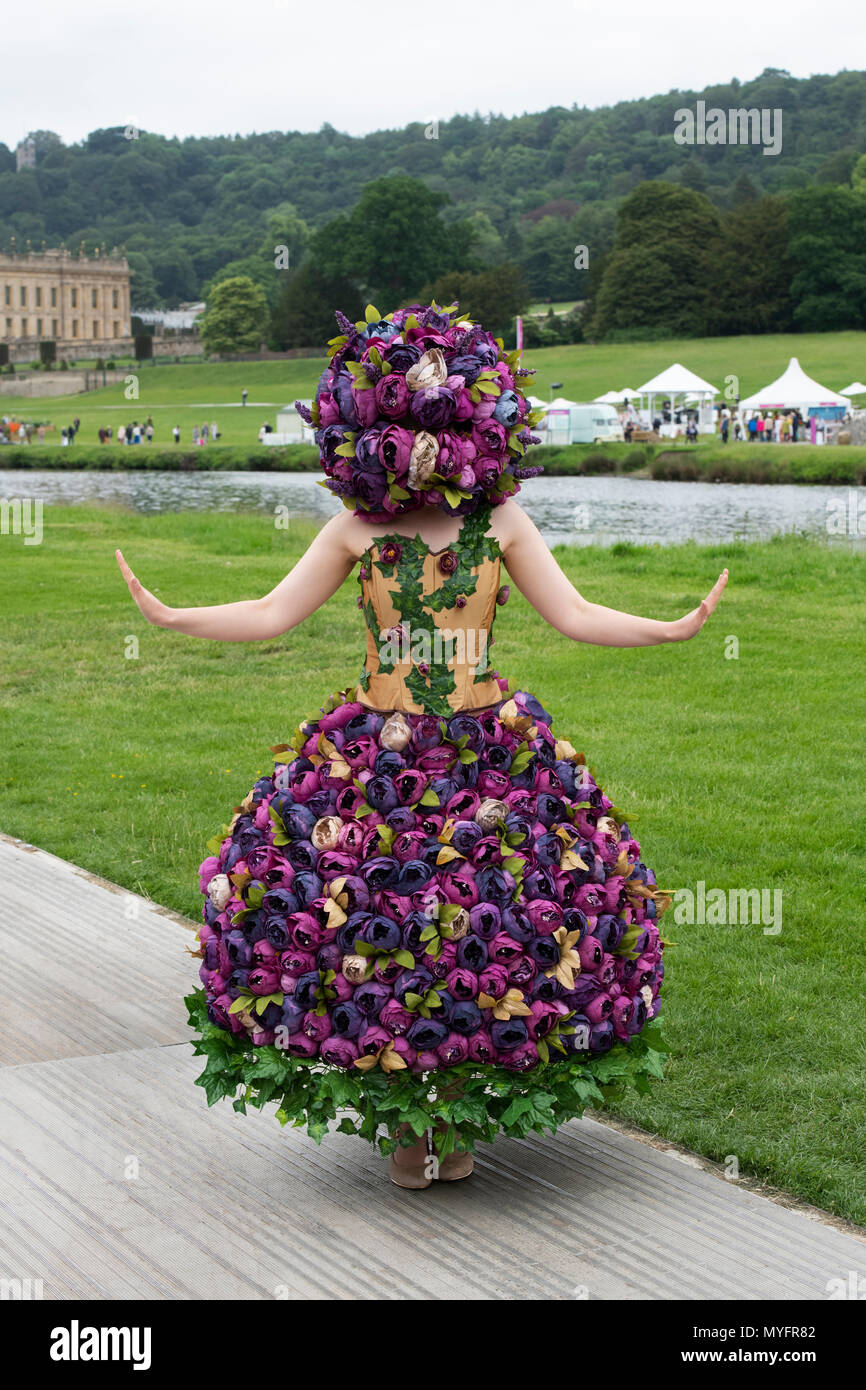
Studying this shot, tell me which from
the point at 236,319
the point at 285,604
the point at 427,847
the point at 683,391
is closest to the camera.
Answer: the point at 427,847

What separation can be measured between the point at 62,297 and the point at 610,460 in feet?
397

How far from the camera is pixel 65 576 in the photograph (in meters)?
18.8

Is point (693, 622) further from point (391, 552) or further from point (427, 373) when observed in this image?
point (427, 373)

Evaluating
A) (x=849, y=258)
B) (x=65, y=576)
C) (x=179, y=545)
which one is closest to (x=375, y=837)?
(x=65, y=576)

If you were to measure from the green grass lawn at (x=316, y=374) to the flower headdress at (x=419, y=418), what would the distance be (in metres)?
59.7

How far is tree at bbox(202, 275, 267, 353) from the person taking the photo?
4493 inches

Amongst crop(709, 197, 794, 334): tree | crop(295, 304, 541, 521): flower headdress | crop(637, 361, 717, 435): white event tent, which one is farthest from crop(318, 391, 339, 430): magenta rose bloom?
crop(709, 197, 794, 334): tree

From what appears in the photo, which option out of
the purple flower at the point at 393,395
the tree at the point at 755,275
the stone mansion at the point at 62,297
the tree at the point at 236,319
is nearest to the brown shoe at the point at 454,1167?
the purple flower at the point at 393,395

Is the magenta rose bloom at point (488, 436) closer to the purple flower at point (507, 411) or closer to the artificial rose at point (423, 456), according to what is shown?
the purple flower at point (507, 411)

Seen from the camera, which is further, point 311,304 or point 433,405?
point 311,304

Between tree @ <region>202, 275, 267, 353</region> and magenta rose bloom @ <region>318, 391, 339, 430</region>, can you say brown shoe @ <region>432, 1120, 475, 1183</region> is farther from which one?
tree @ <region>202, 275, 267, 353</region>

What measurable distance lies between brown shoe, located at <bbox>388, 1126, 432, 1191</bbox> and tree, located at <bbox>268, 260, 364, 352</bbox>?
102290mm

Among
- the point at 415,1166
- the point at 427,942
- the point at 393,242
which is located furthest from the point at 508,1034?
the point at 393,242

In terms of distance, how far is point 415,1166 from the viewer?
4.51 m
